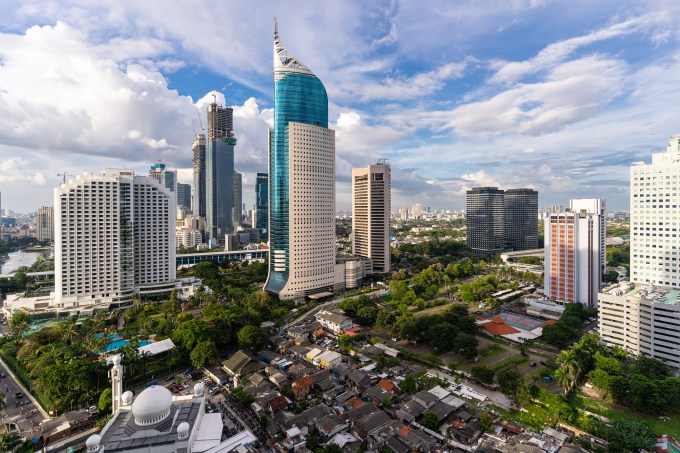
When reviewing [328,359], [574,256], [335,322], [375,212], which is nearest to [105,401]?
[328,359]

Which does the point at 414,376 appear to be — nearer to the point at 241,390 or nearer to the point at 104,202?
the point at 241,390

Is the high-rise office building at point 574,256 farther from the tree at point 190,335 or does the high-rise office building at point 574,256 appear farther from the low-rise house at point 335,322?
the tree at point 190,335

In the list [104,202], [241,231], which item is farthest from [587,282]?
[241,231]

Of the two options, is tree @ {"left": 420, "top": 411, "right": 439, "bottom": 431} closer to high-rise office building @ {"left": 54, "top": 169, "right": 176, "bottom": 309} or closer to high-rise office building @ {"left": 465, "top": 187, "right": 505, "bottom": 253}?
high-rise office building @ {"left": 54, "top": 169, "right": 176, "bottom": 309}

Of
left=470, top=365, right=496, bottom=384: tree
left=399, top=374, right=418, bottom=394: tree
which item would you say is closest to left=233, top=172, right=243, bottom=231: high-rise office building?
left=399, top=374, right=418, bottom=394: tree

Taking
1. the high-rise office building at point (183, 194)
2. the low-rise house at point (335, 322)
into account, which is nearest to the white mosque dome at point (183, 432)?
the low-rise house at point (335, 322)

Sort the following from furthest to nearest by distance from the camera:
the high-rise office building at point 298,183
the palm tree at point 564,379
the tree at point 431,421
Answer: the high-rise office building at point 298,183, the palm tree at point 564,379, the tree at point 431,421

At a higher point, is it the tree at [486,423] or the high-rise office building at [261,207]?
the high-rise office building at [261,207]
